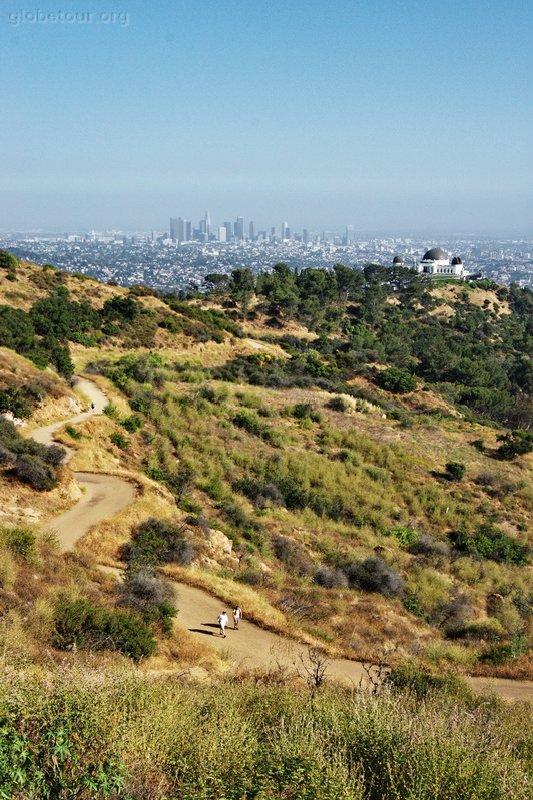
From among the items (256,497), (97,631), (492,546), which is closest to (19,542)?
(97,631)

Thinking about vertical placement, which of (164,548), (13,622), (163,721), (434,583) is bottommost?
(434,583)

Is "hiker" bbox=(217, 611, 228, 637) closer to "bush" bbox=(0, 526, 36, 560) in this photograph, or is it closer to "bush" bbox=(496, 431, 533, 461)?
"bush" bbox=(0, 526, 36, 560)

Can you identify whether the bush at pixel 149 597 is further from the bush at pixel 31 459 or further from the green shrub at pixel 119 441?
the green shrub at pixel 119 441

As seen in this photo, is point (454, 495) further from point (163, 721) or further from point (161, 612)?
point (163, 721)

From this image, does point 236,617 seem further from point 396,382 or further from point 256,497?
point 396,382

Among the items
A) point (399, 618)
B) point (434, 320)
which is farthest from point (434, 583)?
point (434, 320)

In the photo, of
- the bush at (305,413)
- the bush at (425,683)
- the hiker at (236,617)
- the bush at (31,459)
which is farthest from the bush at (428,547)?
the bush at (31,459)
